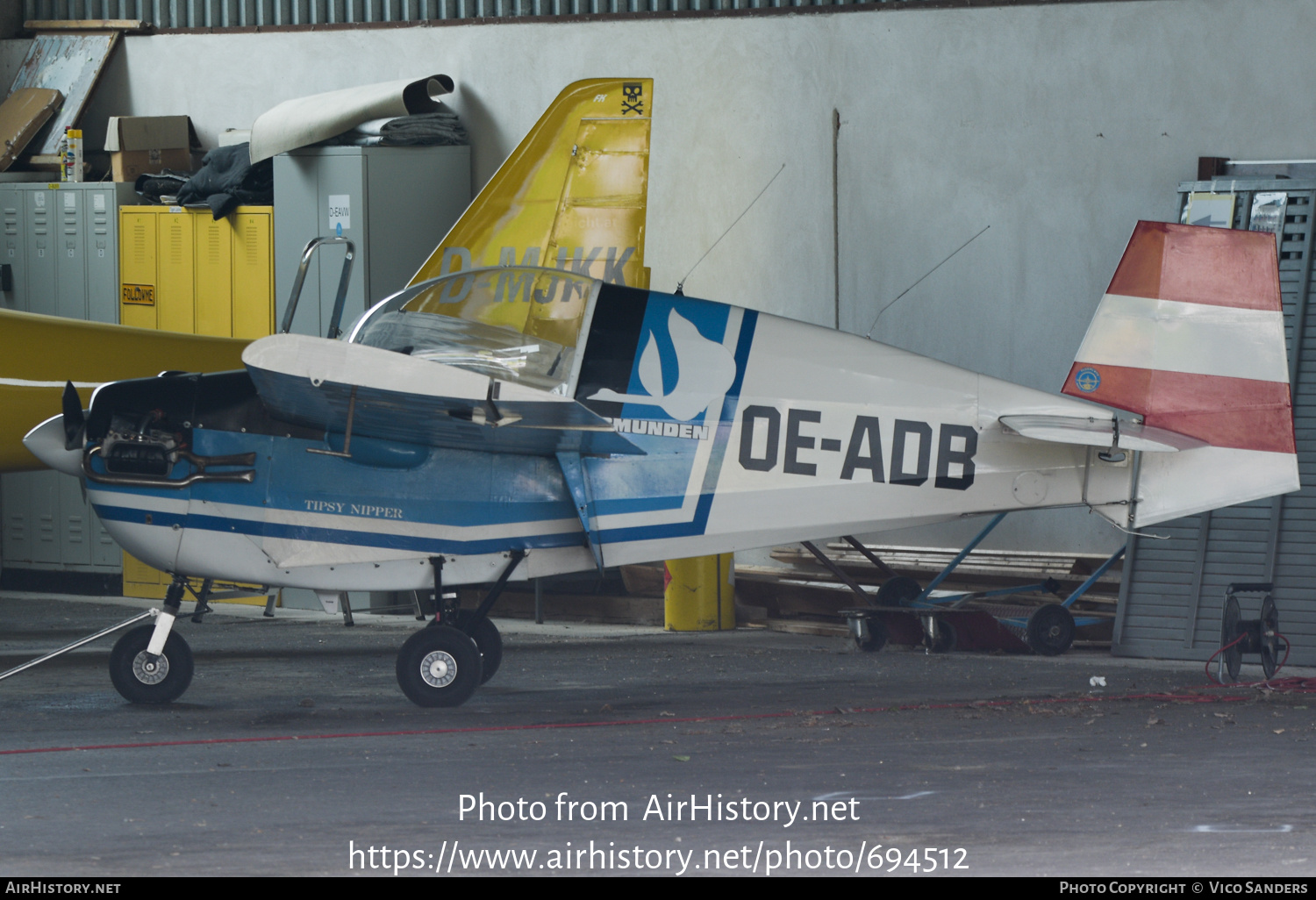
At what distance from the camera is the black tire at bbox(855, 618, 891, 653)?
925 centimetres

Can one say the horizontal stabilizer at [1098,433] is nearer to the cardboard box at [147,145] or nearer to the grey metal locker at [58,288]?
the grey metal locker at [58,288]

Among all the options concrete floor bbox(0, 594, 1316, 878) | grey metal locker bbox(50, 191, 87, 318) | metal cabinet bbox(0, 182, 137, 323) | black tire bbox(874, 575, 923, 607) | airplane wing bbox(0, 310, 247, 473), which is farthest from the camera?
grey metal locker bbox(50, 191, 87, 318)

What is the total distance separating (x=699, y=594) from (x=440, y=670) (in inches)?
132

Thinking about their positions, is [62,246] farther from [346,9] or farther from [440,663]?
[440,663]

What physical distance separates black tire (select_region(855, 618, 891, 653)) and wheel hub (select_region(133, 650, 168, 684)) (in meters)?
3.87

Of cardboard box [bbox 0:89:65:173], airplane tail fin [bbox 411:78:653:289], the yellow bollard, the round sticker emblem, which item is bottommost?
the yellow bollard

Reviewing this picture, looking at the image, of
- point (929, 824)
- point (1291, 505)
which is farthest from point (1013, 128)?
point (929, 824)

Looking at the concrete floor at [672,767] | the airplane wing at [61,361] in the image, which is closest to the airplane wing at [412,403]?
the concrete floor at [672,767]

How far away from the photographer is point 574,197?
9.95 meters

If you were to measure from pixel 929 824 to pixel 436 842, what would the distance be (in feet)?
5.10

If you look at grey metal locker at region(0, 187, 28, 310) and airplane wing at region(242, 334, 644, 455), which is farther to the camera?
grey metal locker at region(0, 187, 28, 310)

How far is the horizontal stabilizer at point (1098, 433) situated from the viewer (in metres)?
6.91

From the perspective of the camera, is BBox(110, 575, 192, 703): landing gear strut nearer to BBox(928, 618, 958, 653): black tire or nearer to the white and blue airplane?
the white and blue airplane

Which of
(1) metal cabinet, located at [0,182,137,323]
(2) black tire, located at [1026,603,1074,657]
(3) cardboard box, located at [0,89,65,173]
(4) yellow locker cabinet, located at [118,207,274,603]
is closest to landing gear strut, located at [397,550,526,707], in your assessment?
(2) black tire, located at [1026,603,1074,657]
